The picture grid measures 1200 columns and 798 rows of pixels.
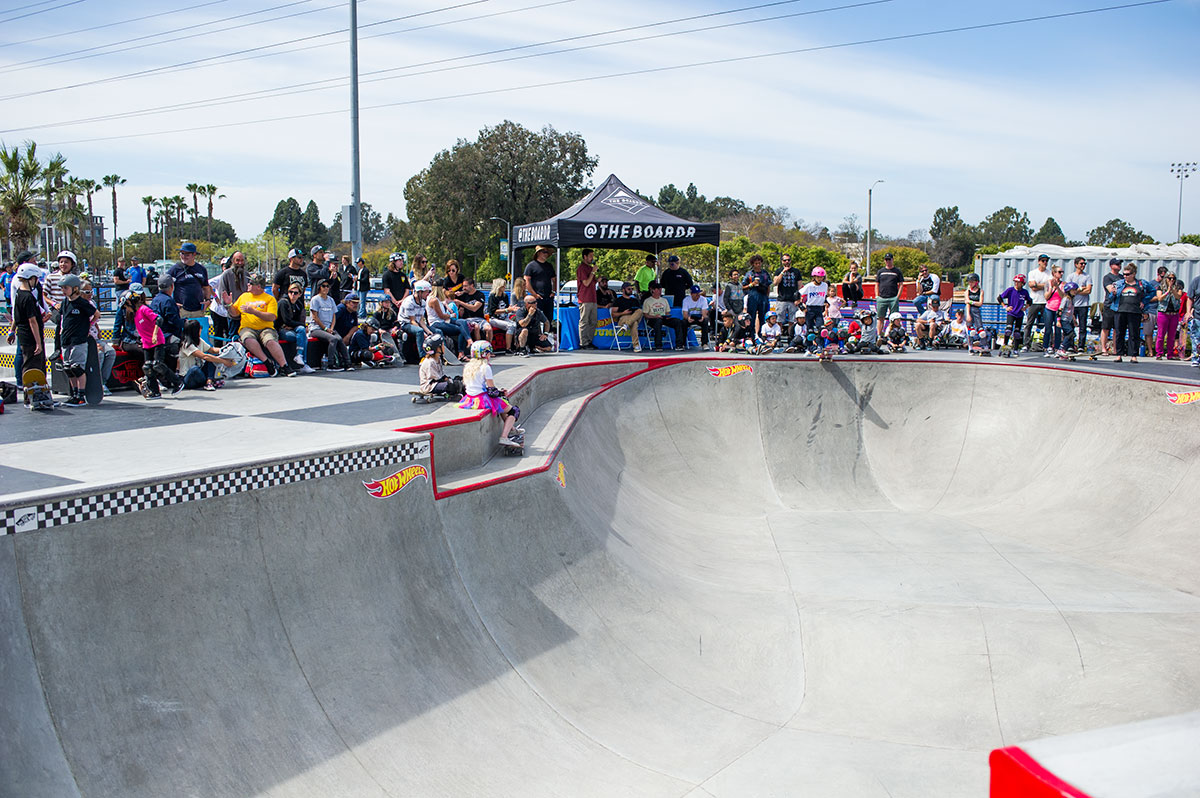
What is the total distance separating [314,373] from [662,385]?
5581mm

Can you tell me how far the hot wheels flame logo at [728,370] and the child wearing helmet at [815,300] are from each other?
2842 mm

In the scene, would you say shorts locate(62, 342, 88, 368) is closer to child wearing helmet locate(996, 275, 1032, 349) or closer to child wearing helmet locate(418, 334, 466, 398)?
child wearing helmet locate(418, 334, 466, 398)

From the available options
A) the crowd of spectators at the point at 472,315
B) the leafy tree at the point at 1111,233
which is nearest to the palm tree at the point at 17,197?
the crowd of spectators at the point at 472,315

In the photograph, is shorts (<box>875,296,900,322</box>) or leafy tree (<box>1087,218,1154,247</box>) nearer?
shorts (<box>875,296,900,322</box>)

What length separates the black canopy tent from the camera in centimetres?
1573

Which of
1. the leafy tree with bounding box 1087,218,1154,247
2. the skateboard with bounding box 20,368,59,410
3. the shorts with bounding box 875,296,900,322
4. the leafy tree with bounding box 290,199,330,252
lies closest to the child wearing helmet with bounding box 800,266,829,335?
the shorts with bounding box 875,296,900,322

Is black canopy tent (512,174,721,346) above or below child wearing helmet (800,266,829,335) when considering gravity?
above

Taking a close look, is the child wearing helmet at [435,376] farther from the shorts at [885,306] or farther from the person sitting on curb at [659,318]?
the shorts at [885,306]

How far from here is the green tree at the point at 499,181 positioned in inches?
2144

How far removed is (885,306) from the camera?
17.2 metres

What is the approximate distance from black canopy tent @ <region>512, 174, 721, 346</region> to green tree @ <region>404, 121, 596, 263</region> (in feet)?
126

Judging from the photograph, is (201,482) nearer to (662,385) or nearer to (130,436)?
(130,436)

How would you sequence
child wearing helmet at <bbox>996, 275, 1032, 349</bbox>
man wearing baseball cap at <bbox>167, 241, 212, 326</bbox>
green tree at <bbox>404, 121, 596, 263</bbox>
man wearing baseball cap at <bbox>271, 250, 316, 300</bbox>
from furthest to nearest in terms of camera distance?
1. green tree at <bbox>404, 121, 596, 263</bbox>
2. child wearing helmet at <bbox>996, 275, 1032, 349</bbox>
3. man wearing baseball cap at <bbox>271, 250, 316, 300</bbox>
4. man wearing baseball cap at <bbox>167, 241, 212, 326</bbox>

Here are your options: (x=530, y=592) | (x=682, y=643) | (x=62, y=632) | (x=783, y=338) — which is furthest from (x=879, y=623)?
(x=783, y=338)
